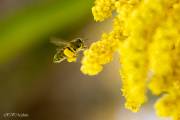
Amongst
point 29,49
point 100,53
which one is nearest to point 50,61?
point 29,49

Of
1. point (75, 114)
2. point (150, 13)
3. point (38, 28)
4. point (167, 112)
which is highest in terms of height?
point (38, 28)

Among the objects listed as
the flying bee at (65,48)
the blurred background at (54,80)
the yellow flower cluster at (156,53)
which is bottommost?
the yellow flower cluster at (156,53)

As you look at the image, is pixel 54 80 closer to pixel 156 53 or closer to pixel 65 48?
pixel 65 48

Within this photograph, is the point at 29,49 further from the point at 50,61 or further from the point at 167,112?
the point at 167,112

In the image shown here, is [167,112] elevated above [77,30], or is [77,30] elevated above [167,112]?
[77,30]

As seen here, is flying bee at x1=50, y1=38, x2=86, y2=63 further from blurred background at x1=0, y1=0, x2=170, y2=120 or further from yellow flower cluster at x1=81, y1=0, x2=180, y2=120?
blurred background at x1=0, y1=0, x2=170, y2=120

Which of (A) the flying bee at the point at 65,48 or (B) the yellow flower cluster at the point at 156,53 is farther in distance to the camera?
(A) the flying bee at the point at 65,48

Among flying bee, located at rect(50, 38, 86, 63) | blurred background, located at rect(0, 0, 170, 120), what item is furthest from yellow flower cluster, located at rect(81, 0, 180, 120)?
blurred background, located at rect(0, 0, 170, 120)

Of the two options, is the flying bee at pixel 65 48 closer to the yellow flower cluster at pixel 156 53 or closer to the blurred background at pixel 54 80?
the yellow flower cluster at pixel 156 53

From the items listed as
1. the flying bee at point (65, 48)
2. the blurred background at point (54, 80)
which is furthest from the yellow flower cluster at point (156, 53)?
the blurred background at point (54, 80)
